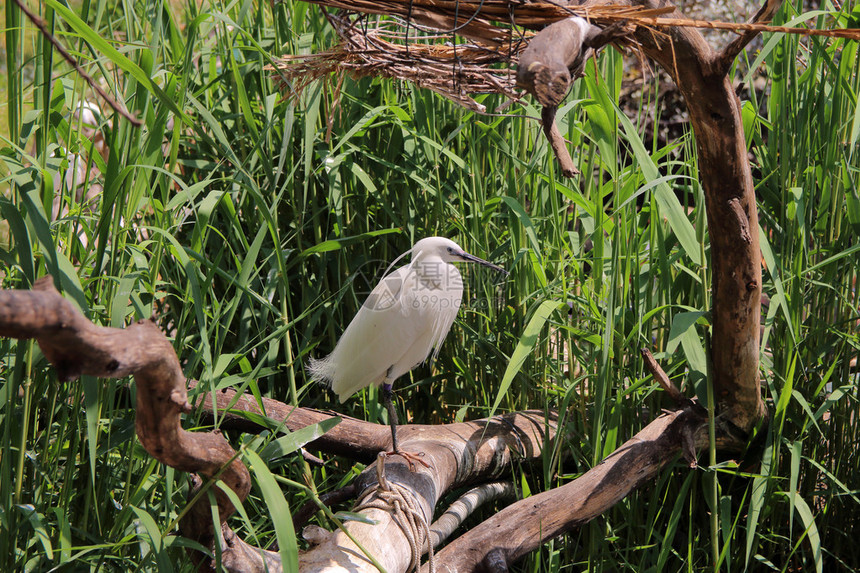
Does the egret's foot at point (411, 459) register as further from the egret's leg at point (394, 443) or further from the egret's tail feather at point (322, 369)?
the egret's tail feather at point (322, 369)

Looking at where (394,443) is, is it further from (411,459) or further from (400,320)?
(400,320)

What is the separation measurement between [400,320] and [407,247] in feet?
1.28

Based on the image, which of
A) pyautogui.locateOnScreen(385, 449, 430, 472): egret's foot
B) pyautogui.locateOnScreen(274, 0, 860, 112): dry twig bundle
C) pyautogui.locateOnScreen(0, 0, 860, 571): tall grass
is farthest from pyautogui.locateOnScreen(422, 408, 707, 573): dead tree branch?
pyautogui.locateOnScreen(274, 0, 860, 112): dry twig bundle

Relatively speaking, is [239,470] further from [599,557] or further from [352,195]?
[352,195]

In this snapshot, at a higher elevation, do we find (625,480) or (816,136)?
(816,136)

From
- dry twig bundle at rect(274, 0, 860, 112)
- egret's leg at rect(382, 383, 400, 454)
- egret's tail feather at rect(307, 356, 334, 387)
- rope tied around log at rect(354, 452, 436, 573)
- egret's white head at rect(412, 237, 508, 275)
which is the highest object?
dry twig bundle at rect(274, 0, 860, 112)

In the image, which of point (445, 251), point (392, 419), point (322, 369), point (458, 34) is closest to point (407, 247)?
point (445, 251)

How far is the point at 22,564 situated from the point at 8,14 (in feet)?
3.20

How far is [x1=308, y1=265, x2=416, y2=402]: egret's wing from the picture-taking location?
1.81 m

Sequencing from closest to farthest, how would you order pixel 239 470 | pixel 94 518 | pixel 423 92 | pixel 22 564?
pixel 239 470
pixel 22 564
pixel 94 518
pixel 423 92

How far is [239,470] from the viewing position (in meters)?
1.11

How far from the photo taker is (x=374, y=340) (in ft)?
5.98

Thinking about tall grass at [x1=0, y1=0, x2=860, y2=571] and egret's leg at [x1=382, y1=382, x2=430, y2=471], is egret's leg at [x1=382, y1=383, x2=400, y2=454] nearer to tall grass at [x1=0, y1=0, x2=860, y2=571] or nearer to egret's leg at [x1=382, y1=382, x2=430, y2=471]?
egret's leg at [x1=382, y1=382, x2=430, y2=471]

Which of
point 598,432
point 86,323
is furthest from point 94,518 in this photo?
point 598,432
